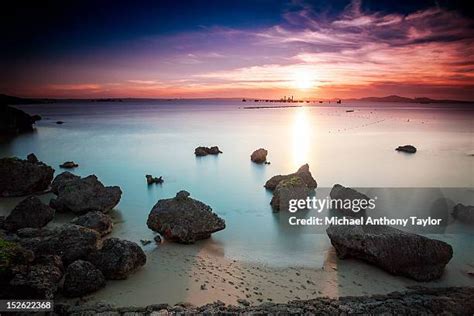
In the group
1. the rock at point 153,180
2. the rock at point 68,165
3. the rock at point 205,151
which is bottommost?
the rock at point 68,165

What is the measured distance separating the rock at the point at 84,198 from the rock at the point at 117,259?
109 inches

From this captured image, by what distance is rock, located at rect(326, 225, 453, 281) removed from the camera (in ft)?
17.3

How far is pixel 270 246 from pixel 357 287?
1.83m

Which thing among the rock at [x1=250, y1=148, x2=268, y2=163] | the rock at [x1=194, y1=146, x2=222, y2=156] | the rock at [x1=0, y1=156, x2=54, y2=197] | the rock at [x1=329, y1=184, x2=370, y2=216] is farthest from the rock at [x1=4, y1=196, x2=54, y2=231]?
the rock at [x1=194, y1=146, x2=222, y2=156]

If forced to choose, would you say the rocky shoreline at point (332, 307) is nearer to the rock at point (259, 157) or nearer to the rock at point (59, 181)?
the rock at point (59, 181)

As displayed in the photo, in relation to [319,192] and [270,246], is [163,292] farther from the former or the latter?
[319,192]

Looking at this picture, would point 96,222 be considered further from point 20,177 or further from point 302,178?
point 302,178

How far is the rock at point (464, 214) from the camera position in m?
7.23

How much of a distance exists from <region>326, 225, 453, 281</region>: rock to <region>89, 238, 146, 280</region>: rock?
131 inches

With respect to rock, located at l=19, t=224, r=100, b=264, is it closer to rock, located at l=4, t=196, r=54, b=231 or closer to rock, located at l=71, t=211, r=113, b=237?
rock, located at l=71, t=211, r=113, b=237

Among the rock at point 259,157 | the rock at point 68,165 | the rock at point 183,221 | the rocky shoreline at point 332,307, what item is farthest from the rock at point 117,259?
the rock at point 259,157

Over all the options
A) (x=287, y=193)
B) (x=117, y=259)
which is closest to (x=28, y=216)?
(x=117, y=259)

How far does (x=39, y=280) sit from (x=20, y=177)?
5831mm

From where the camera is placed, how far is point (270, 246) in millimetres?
6484
